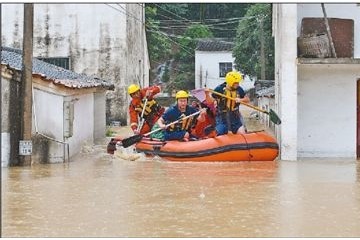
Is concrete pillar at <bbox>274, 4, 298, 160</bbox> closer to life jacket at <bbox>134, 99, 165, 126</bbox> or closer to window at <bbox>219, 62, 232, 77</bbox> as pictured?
life jacket at <bbox>134, 99, 165, 126</bbox>

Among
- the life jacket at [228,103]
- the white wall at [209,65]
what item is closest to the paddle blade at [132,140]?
the life jacket at [228,103]

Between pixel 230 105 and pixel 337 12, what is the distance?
3553mm

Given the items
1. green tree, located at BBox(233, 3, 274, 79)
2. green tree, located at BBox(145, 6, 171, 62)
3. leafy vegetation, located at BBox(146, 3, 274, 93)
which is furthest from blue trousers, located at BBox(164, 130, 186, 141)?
leafy vegetation, located at BBox(146, 3, 274, 93)

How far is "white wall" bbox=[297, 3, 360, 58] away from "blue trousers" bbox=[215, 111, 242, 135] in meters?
2.63

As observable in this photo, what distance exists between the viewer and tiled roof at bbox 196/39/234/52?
56531 millimetres

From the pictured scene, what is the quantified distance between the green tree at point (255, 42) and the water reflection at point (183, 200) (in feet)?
77.5

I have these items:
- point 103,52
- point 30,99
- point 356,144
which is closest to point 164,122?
point 30,99

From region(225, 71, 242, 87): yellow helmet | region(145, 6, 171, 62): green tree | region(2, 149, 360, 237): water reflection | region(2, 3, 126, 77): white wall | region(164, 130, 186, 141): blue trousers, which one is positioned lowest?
region(2, 149, 360, 237): water reflection

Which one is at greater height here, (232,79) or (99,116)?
(232,79)

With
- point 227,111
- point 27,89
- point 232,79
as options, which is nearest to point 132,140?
point 227,111

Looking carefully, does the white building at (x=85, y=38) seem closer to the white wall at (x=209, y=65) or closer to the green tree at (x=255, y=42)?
the green tree at (x=255, y=42)

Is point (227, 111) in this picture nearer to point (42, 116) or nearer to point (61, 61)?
point (42, 116)

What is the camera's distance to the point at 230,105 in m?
16.9

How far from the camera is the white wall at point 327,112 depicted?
17297 millimetres
